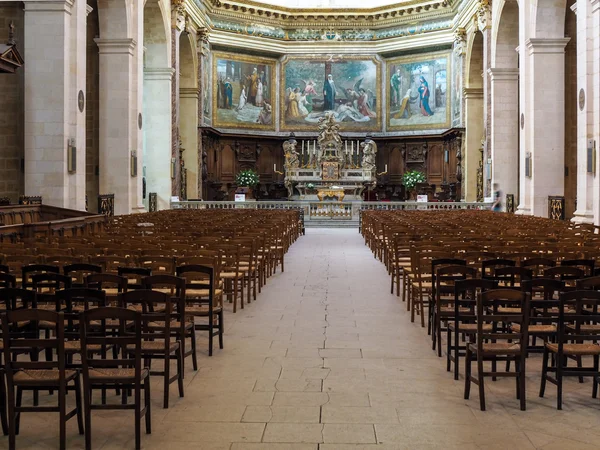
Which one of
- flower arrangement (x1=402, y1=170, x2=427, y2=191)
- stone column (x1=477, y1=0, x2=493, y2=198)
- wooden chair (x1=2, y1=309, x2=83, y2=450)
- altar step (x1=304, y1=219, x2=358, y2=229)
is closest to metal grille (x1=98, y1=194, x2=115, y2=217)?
altar step (x1=304, y1=219, x2=358, y2=229)

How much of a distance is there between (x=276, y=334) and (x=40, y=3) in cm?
1376

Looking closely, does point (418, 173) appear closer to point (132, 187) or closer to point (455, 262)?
point (132, 187)

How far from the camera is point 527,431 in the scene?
5.48 m

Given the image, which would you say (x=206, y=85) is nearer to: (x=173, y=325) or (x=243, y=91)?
(x=243, y=91)

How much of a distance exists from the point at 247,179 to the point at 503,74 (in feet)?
52.6

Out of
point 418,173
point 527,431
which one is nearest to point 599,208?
point 527,431

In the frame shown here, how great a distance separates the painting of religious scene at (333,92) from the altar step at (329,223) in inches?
509

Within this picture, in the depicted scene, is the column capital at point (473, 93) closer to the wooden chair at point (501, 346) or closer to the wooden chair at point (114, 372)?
the wooden chair at point (501, 346)

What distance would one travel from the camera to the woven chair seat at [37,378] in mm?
5215

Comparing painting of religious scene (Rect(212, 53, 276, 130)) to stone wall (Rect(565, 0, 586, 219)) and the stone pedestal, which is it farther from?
the stone pedestal

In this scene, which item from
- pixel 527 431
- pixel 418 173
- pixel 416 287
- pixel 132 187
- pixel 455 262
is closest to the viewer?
pixel 527 431

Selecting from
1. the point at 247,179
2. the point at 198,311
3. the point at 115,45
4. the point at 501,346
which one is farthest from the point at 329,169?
the point at 501,346

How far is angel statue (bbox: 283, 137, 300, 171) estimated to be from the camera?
134 ft

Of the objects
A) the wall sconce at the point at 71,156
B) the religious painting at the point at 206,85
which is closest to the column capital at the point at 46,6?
the wall sconce at the point at 71,156
